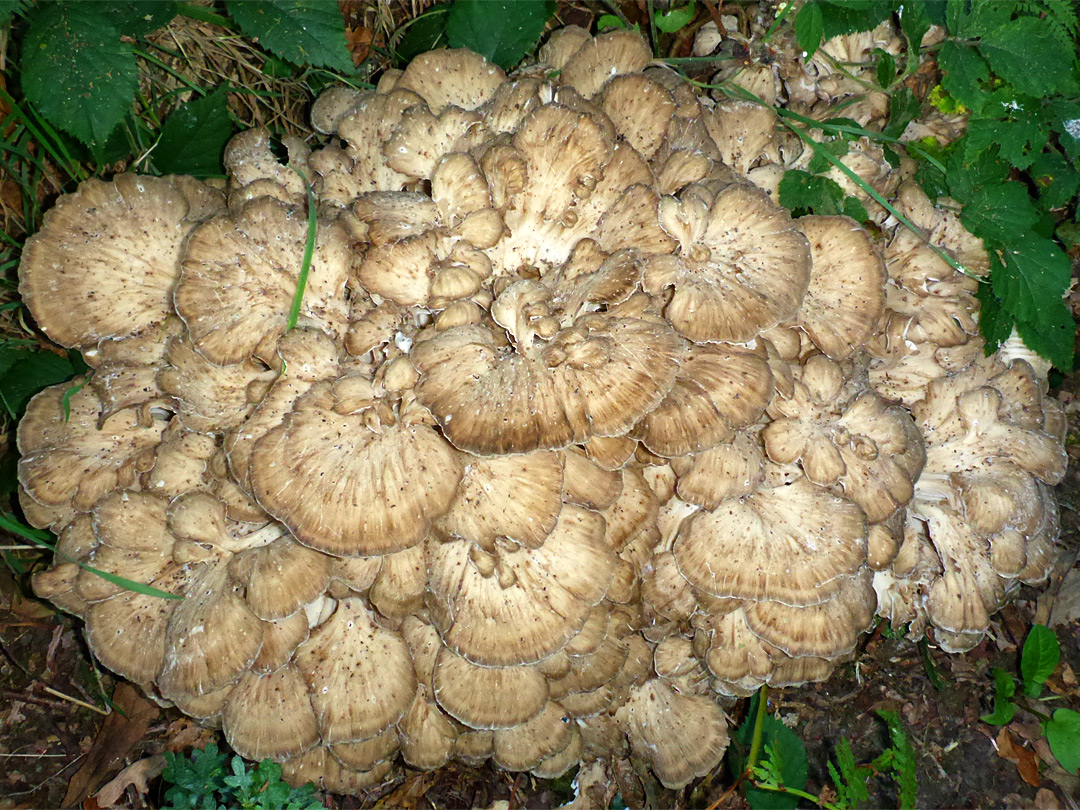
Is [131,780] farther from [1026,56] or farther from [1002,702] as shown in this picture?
[1026,56]

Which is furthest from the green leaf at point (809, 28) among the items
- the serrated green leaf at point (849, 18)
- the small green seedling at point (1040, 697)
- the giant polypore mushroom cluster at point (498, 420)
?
the small green seedling at point (1040, 697)

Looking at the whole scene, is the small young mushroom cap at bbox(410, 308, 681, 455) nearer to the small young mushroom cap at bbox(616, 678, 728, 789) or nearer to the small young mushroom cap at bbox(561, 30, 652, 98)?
the small young mushroom cap at bbox(561, 30, 652, 98)

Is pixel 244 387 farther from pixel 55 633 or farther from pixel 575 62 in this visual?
pixel 55 633

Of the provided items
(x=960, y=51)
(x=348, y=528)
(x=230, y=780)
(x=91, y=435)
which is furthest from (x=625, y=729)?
(x=960, y=51)

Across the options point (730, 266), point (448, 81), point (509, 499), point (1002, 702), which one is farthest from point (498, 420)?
point (1002, 702)

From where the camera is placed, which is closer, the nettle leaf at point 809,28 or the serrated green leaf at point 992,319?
the nettle leaf at point 809,28

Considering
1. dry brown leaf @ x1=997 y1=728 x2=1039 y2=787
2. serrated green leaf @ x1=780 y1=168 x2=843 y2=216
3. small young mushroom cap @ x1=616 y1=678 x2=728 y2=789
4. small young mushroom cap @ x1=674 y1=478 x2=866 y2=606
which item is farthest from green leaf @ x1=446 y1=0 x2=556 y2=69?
dry brown leaf @ x1=997 y1=728 x2=1039 y2=787

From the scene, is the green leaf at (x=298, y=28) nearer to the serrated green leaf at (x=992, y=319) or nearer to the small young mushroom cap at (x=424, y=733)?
the small young mushroom cap at (x=424, y=733)
